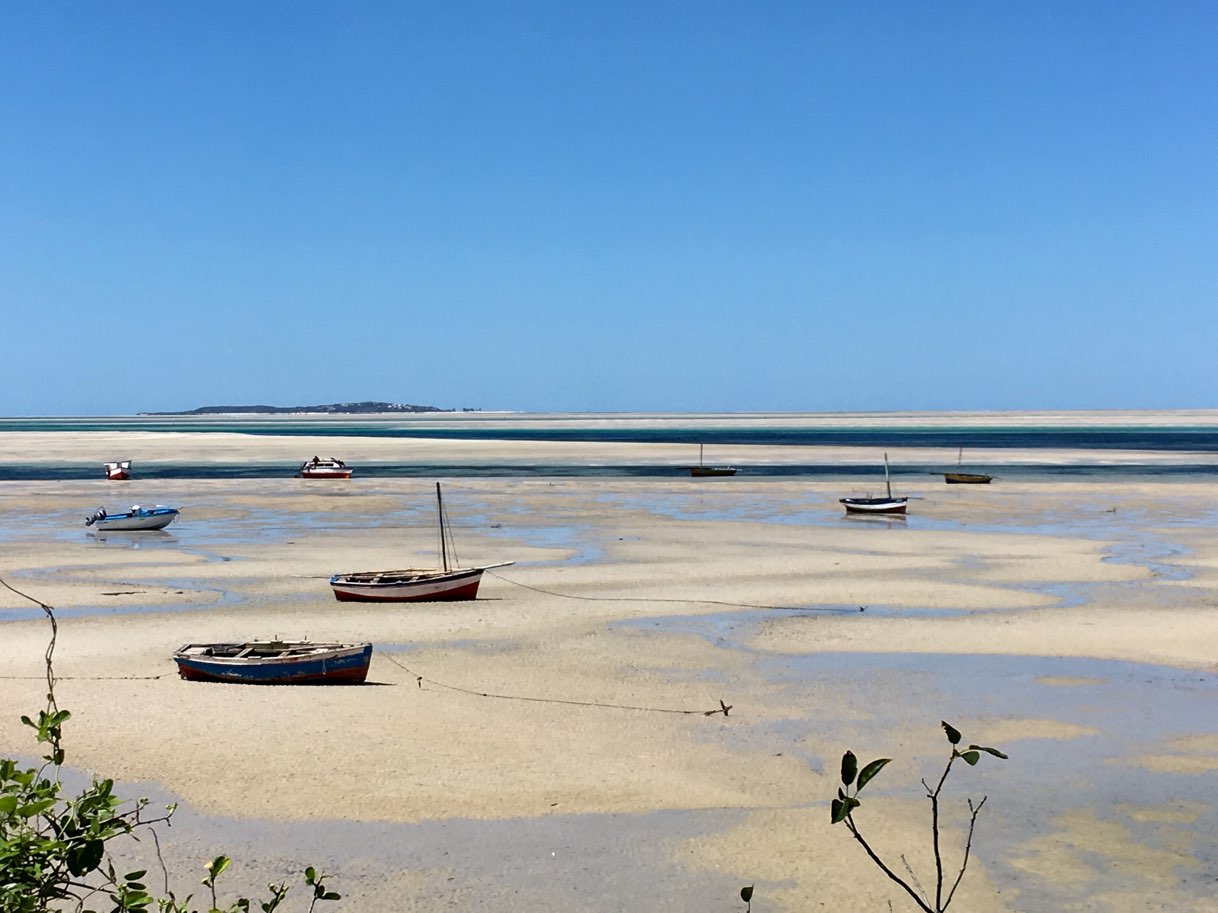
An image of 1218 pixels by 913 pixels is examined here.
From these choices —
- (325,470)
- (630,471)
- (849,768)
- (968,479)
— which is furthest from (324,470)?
(849,768)

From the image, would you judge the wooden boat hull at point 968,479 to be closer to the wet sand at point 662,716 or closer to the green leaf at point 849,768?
the wet sand at point 662,716

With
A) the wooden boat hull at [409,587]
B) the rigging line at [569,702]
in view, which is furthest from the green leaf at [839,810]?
the wooden boat hull at [409,587]

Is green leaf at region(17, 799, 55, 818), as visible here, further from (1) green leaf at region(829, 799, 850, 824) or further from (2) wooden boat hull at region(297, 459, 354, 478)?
(2) wooden boat hull at region(297, 459, 354, 478)

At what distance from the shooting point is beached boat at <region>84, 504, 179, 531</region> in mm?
39812

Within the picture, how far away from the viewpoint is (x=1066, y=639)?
20.6 m

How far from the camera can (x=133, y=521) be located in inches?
1567

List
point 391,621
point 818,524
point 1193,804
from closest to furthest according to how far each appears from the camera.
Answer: point 1193,804 < point 391,621 < point 818,524

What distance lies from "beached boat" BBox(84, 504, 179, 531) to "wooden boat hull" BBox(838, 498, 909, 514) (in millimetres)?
26191

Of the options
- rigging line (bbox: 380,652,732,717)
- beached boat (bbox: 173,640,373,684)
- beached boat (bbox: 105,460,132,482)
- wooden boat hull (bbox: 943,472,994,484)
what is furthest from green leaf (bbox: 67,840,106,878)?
beached boat (bbox: 105,460,132,482)

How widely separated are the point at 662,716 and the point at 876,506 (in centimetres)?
3087

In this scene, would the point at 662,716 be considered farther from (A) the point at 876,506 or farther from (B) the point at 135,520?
(A) the point at 876,506

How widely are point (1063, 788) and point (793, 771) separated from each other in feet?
9.94

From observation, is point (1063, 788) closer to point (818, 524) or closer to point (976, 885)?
point (976, 885)

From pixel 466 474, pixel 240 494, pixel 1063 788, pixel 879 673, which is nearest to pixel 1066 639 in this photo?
pixel 879 673
